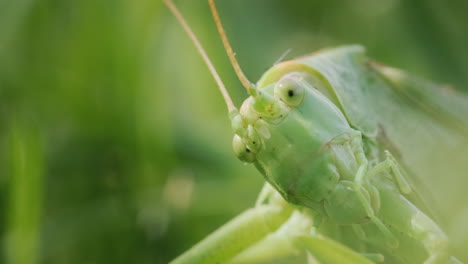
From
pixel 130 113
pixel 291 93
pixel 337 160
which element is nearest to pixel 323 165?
pixel 337 160

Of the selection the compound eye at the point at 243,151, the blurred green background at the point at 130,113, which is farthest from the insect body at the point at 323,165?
the blurred green background at the point at 130,113

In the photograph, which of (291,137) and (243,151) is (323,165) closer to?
(291,137)

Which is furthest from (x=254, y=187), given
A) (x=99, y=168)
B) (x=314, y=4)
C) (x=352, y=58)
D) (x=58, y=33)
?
(x=314, y=4)

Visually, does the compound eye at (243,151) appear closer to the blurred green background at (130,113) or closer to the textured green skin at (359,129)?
the textured green skin at (359,129)

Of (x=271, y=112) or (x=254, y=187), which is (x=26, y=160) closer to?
(x=254, y=187)

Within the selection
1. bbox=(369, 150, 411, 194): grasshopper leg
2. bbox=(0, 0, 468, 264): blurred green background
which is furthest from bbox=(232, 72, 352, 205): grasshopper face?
bbox=(0, 0, 468, 264): blurred green background

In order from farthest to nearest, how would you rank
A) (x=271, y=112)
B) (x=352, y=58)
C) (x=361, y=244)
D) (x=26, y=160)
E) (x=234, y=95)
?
(x=234, y=95), (x=26, y=160), (x=352, y=58), (x=361, y=244), (x=271, y=112)
